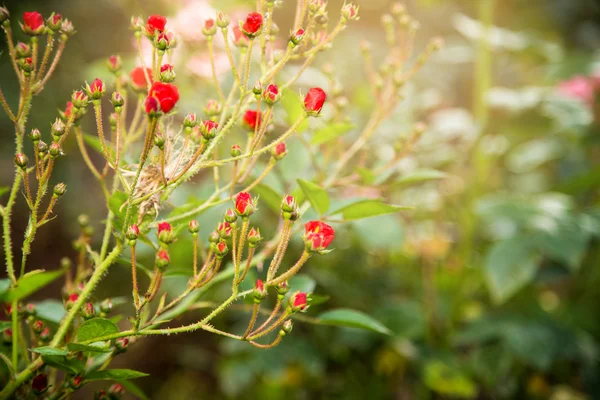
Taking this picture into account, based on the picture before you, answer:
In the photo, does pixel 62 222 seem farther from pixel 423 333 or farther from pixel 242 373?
pixel 423 333

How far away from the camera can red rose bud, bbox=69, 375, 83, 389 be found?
1.31ft

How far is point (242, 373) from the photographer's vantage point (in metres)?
1.09

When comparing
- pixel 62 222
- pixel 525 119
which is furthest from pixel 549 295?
pixel 62 222

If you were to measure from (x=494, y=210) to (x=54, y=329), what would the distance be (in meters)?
0.83

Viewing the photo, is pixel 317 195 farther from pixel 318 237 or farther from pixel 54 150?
pixel 54 150

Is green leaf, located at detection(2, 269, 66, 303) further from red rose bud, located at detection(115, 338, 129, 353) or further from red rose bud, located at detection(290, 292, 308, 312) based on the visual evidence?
red rose bud, located at detection(290, 292, 308, 312)

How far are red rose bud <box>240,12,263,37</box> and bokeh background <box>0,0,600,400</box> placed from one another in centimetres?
44

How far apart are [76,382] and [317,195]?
0.89 ft

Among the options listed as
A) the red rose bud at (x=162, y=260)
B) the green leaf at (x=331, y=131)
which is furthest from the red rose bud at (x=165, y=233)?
the green leaf at (x=331, y=131)

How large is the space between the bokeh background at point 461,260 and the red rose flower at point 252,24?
0.44 meters

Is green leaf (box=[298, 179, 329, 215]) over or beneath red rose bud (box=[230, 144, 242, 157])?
beneath

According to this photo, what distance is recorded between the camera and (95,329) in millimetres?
378

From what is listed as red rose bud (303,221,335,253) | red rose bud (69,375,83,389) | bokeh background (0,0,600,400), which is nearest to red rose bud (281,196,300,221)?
red rose bud (303,221,335,253)

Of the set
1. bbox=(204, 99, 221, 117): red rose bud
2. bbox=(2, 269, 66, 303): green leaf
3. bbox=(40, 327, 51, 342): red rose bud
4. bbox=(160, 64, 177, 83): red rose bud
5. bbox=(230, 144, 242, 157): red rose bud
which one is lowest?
bbox=(40, 327, 51, 342): red rose bud
